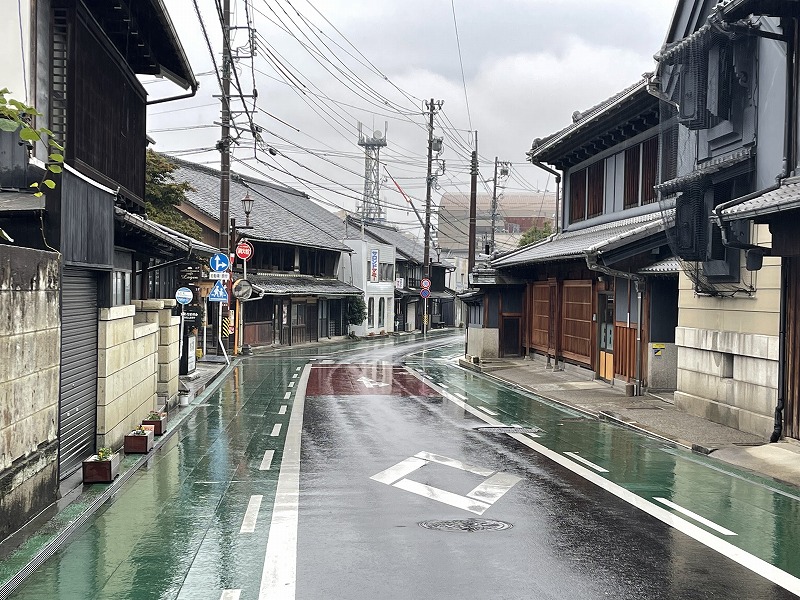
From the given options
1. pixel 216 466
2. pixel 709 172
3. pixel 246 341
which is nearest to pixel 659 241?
pixel 709 172

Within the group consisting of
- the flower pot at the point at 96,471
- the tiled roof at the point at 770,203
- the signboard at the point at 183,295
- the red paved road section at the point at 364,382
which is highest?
the tiled roof at the point at 770,203

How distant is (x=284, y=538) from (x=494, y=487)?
407 cm

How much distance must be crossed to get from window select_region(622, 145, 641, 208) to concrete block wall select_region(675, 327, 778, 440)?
873 cm

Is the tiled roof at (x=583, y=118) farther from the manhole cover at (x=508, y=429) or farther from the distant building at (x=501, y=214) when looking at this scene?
the distant building at (x=501, y=214)

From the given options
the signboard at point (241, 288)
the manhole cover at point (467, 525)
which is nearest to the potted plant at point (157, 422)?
the manhole cover at point (467, 525)

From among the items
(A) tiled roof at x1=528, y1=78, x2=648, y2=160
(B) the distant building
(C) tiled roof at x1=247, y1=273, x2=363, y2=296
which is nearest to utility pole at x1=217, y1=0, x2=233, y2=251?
(C) tiled roof at x1=247, y1=273, x2=363, y2=296

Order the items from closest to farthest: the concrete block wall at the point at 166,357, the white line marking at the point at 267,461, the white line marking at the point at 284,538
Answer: the white line marking at the point at 284,538 < the white line marking at the point at 267,461 < the concrete block wall at the point at 166,357

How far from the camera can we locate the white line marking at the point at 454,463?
13.9 metres

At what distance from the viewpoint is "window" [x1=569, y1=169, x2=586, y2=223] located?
35281 mm

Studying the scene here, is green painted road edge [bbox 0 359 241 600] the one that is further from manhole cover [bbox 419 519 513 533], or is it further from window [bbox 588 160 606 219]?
window [bbox 588 160 606 219]

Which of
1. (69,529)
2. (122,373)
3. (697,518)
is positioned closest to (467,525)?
(697,518)

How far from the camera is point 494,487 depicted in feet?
41.8

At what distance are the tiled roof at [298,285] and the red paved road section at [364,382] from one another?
1235cm

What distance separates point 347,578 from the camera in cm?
827
